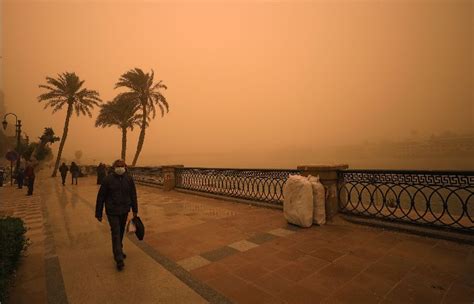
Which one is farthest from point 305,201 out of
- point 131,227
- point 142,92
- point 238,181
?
point 142,92

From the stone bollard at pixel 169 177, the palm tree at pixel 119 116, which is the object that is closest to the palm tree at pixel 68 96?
the palm tree at pixel 119 116

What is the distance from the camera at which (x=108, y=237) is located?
246 inches

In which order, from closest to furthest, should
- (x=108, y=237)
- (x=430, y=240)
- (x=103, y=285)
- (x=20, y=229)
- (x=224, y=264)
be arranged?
1. (x=103, y=285)
2. (x=224, y=264)
3. (x=20, y=229)
4. (x=430, y=240)
5. (x=108, y=237)

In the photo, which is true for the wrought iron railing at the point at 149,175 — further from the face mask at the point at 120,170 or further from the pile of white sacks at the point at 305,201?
the face mask at the point at 120,170

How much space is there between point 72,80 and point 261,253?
36.0m

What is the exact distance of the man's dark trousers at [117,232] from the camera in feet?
14.4

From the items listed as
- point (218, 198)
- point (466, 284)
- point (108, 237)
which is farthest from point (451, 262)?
point (218, 198)

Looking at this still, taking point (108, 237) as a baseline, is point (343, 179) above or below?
above

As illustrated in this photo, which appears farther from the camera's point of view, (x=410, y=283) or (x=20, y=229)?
(x=20, y=229)

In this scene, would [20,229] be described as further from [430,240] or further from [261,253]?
[430,240]

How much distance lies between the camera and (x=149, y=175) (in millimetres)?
19172

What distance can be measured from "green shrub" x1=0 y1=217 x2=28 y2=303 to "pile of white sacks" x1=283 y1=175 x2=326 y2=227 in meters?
5.38

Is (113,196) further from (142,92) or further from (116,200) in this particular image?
(142,92)

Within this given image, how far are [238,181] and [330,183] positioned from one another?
15.3 feet
